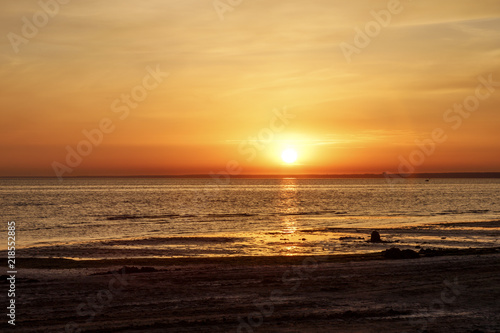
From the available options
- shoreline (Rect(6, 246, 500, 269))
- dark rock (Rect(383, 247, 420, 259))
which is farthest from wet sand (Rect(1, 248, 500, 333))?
dark rock (Rect(383, 247, 420, 259))

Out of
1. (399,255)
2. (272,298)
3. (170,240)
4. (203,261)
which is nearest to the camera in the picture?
(272,298)

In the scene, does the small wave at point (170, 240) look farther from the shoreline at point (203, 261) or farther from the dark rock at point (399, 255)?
the dark rock at point (399, 255)

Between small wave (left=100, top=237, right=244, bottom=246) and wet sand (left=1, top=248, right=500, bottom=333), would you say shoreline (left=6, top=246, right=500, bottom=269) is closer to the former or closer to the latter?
wet sand (left=1, top=248, right=500, bottom=333)

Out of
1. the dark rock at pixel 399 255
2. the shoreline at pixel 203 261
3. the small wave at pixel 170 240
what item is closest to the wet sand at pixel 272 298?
the shoreline at pixel 203 261

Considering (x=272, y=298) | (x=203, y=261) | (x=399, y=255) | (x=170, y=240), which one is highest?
(x=170, y=240)

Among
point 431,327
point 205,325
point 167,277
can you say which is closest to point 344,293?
point 431,327

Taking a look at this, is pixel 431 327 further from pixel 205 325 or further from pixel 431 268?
pixel 431 268

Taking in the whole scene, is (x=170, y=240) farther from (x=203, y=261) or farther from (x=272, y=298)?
(x=272, y=298)

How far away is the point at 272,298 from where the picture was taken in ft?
54.3

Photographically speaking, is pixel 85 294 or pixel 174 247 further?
pixel 174 247

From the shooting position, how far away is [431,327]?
12.9 meters

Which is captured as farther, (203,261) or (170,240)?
(170,240)

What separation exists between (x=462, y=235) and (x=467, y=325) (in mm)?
33316

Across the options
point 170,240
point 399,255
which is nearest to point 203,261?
point 399,255
